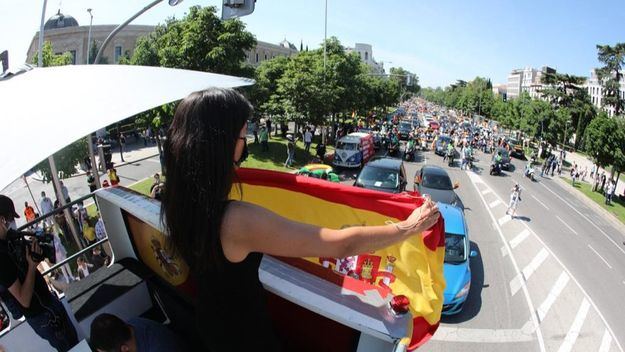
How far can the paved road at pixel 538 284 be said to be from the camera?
8.62 metres

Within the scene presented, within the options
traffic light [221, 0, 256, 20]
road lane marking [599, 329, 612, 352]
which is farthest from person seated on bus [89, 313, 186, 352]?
road lane marking [599, 329, 612, 352]

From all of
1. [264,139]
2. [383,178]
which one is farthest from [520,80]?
[383,178]

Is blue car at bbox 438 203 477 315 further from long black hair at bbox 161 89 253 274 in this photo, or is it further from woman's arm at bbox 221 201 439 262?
long black hair at bbox 161 89 253 274

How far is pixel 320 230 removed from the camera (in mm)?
1646

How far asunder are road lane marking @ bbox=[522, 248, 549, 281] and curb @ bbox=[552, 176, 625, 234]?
36.1ft

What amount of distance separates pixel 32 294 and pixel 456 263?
8.88 m

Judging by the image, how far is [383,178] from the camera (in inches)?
606

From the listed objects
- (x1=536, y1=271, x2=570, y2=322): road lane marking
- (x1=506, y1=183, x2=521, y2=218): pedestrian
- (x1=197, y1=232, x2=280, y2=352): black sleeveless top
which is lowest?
(x1=536, y1=271, x2=570, y2=322): road lane marking

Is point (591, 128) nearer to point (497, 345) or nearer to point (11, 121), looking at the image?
point (497, 345)

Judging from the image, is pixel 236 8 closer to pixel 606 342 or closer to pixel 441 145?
pixel 606 342

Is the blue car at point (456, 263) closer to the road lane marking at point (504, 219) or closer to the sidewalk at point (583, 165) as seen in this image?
the road lane marking at point (504, 219)

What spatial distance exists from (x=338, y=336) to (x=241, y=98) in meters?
1.46

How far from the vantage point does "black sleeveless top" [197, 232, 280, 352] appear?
66.3 inches

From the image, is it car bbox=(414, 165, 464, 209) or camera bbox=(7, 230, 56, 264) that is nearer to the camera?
camera bbox=(7, 230, 56, 264)
